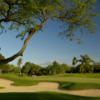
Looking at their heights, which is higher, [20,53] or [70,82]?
[20,53]

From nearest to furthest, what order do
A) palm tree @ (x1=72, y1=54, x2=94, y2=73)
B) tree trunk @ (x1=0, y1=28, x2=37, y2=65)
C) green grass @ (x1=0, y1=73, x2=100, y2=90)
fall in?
tree trunk @ (x1=0, y1=28, x2=37, y2=65)
green grass @ (x1=0, y1=73, x2=100, y2=90)
palm tree @ (x1=72, y1=54, x2=94, y2=73)

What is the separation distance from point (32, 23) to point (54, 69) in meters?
47.3

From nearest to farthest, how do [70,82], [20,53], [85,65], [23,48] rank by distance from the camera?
[20,53], [23,48], [70,82], [85,65]

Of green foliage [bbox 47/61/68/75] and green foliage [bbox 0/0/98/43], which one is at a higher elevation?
green foliage [bbox 0/0/98/43]

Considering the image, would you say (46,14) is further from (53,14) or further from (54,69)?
(54,69)

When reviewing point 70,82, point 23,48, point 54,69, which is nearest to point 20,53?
point 23,48

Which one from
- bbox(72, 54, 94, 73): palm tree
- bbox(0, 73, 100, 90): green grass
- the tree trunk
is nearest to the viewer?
the tree trunk

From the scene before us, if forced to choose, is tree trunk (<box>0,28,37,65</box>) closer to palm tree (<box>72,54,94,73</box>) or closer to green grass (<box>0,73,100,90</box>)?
green grass (<box>0,73,100,90</box>)

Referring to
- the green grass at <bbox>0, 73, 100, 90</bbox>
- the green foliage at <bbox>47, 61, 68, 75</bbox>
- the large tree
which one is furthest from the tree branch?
the green foliage at <bbox>47, 61, 68, 75</bbox>

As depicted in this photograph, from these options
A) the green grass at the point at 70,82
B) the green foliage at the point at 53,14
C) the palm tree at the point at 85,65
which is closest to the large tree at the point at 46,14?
the green foliage at the point at 53,14

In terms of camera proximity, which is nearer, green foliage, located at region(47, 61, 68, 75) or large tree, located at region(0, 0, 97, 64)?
large tree, located at region(0, 0, 97, 64)

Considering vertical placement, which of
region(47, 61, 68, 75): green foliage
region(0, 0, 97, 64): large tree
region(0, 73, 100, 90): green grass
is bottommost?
region(0, 73, 100, 90): green grass

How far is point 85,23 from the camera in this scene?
10.7m

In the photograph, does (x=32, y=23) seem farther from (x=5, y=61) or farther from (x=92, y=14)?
(x=92, y=14)
